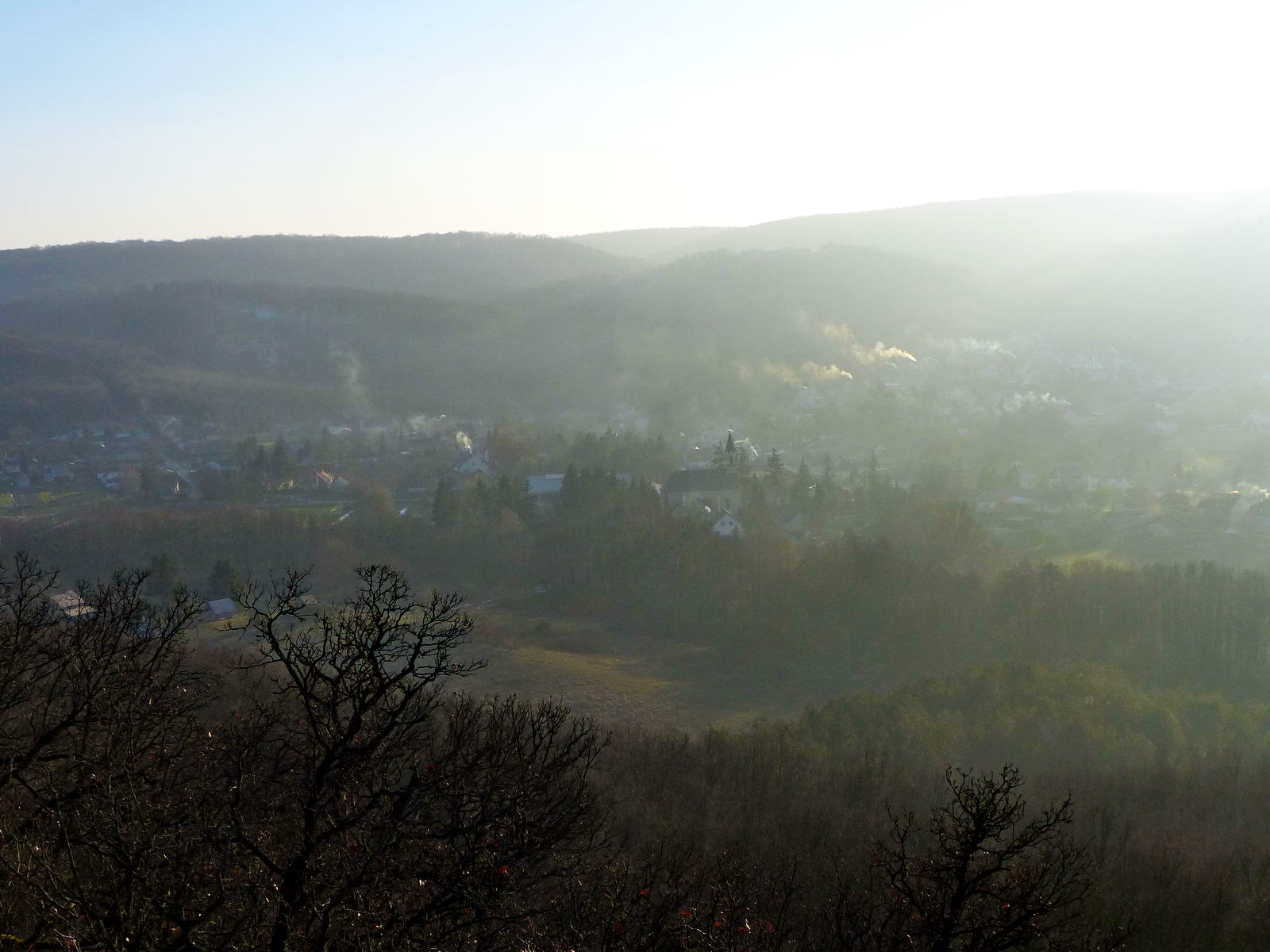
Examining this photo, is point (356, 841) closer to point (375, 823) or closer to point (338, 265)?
point (375, 823)

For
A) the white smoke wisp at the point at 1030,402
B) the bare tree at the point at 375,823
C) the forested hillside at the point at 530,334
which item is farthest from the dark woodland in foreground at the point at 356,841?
the forested hillside at the point at 530,334

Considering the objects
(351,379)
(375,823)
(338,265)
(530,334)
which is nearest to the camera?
(375,823)

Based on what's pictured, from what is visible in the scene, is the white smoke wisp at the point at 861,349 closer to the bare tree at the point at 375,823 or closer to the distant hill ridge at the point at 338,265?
the distant hill ridge at the point at 338,265

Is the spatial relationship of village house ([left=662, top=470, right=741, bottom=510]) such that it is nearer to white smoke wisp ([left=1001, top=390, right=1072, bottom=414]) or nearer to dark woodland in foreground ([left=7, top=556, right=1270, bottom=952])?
white smoke wisp ([left=1001, top=390, right=1072, bottom=414])

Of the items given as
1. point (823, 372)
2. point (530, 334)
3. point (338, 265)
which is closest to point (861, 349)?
point (823, 372)

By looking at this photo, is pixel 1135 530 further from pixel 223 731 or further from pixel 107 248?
pixel 107 248

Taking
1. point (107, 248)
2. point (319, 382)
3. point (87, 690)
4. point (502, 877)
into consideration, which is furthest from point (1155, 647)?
point (107, 248)

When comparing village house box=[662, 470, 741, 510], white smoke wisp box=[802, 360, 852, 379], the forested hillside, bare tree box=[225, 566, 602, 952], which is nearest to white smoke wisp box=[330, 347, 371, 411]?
the forested hillside
